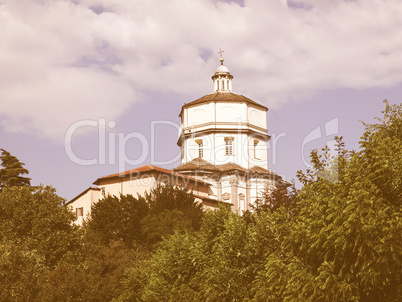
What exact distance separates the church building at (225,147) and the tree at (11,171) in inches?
654

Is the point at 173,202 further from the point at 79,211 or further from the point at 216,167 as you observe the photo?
the point at 216,167

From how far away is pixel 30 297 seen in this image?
28.5 m

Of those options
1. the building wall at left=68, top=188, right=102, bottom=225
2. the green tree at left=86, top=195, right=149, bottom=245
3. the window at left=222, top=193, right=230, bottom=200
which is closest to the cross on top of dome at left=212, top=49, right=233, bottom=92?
the window at left=222, top=193, right=230, bottom=200

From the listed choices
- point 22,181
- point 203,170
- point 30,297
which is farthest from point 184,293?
point 203,170

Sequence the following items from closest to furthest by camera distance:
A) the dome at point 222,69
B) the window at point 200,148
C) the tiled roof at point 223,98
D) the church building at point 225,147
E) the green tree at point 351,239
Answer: the green tree at point 351,239 < the church building at point 225,147 < the tiled roof at point 223,98 < the window at point 200,148 < the dome at point 222,69

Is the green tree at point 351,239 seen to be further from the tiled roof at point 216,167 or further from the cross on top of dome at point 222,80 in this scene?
the cross on top of dome at point 222,80

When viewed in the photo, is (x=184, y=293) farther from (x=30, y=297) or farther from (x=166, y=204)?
(x=166, y=204)

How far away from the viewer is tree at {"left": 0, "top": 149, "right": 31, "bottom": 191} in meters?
58.1

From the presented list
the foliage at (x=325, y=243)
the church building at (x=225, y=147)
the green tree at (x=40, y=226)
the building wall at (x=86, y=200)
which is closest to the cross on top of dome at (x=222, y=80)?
the church building at (x=225, y=147)

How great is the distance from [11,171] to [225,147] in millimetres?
26391

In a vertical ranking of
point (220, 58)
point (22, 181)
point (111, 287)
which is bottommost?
point (111, 287)

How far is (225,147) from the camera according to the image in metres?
74.4

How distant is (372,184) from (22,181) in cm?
4616

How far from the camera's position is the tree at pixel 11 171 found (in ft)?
191
